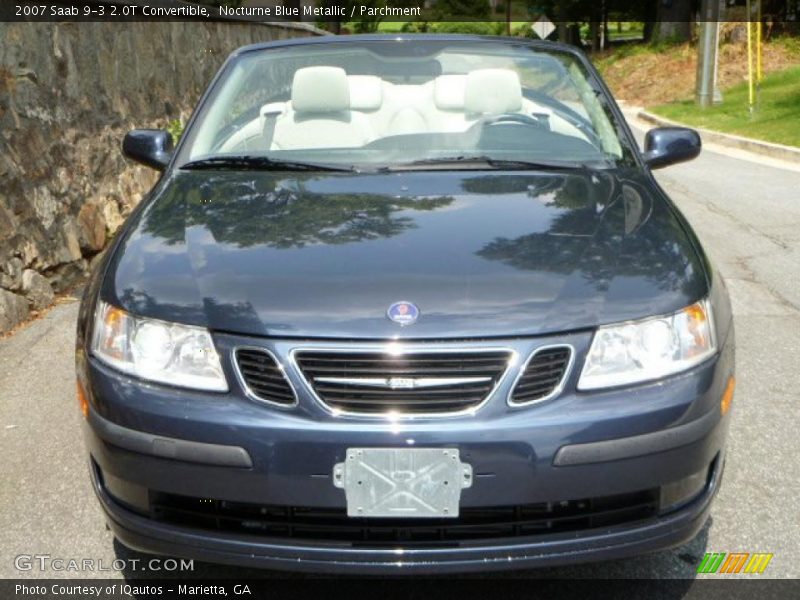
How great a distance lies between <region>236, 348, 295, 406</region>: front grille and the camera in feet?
7.98

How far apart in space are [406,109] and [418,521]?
85.1 inches

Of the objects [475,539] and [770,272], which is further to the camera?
[770,272]

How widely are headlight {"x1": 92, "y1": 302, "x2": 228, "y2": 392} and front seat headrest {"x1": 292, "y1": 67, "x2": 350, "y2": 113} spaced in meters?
1.68

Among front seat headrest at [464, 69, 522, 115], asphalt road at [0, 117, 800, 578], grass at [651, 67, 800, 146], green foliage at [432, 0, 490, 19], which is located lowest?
green foliage at [432, 0, 490, 19]

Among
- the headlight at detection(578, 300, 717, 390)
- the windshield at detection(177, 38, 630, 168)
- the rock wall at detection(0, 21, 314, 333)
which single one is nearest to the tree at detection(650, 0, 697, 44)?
the rock wall at detection(0, 21, 314, 333)

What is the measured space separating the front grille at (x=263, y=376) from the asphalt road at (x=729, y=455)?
31.0 inches

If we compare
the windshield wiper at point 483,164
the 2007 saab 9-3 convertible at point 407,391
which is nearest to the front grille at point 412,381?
the 2007 saab 9-3 convertible at point 407,391

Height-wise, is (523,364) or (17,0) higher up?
(17,0)

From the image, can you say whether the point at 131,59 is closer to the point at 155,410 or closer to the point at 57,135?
the point at 57,135

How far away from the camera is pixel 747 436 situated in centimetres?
397

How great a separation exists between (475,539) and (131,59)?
6665mm

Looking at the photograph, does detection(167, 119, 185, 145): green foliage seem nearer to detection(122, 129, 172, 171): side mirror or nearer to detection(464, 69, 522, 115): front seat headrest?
detection(122, 129, 172, 171): side mirror

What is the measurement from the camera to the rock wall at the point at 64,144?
5.79 metres

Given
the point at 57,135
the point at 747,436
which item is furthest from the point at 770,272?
the point at 57,135
